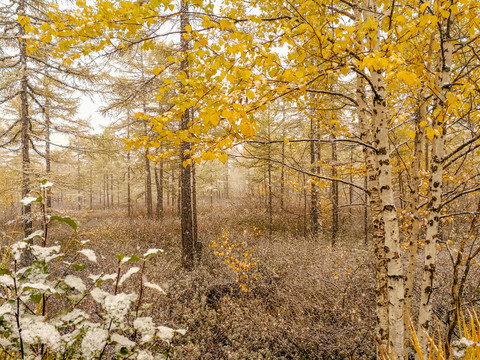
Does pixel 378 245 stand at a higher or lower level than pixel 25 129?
lower

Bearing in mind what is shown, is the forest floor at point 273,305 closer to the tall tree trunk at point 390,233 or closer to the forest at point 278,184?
the forest at point 278,184

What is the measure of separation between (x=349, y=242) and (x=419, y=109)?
29.8ft

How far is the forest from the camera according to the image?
1.40m

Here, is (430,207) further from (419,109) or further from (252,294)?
(252,294)

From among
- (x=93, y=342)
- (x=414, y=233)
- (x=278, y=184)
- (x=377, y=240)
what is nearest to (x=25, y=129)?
(x=93, y=342)

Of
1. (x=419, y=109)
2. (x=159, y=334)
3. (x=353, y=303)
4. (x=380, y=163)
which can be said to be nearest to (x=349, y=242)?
(x=353, y=303)

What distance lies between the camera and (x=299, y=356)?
3959 mm

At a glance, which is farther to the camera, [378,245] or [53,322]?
[378,245]

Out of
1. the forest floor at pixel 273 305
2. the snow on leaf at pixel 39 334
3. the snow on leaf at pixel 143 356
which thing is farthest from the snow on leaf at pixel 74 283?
the forest floor at pixel 273 305

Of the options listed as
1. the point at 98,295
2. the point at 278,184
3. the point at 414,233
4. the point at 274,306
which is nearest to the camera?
the point at 98,295

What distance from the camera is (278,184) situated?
38.8 ft

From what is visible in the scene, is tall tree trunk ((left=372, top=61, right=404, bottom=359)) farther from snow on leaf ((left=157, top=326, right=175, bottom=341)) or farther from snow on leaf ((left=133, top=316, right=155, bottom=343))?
snow on leaf ((left=133, top=316, right=155, bottom=343))

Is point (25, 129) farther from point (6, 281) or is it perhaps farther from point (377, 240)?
point (377, 240)

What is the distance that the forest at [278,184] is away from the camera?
1400 mm
